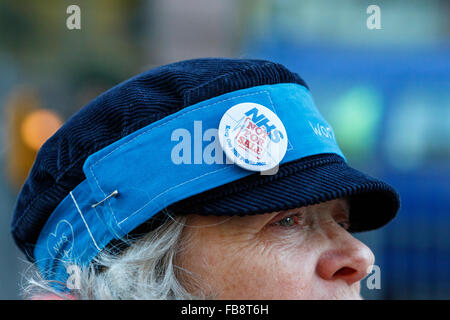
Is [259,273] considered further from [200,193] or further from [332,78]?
[332,78]

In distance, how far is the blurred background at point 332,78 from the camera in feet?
17.4

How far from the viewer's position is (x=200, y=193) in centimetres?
132

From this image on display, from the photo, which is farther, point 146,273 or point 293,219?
point 293,219

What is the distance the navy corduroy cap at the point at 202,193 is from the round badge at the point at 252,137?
42 millimetres

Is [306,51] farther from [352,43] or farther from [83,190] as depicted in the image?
[83,190]

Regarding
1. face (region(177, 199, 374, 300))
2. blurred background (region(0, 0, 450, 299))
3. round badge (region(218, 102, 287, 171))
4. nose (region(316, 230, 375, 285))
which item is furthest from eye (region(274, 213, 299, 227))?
blurred background (region(0, 0, 450, 299))

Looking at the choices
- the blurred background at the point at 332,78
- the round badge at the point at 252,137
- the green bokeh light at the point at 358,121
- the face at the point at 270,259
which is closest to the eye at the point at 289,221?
the face at the point at 270,259

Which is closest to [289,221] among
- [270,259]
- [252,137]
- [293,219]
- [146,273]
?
[293,219]

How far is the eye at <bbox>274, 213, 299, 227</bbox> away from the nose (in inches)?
5.0

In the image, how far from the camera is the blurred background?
209 inches

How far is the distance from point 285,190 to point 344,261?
0.31 m

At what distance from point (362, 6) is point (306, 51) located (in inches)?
129

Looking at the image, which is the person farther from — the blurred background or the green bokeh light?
the green bokeh light

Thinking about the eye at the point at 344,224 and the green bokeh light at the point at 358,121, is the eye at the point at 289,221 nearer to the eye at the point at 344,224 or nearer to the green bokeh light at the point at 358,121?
the eye at the point at 344,224
